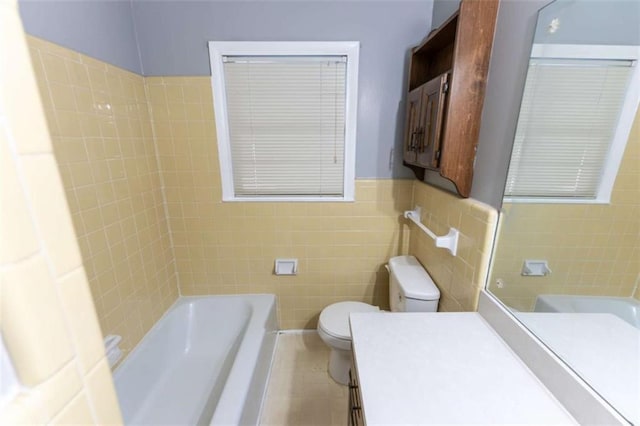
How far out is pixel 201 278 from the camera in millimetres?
2000

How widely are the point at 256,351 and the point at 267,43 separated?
5.84ft

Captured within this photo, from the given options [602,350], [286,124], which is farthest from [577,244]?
[286,124]

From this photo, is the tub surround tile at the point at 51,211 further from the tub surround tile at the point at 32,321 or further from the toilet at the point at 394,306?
the toilet at the point at 394,306

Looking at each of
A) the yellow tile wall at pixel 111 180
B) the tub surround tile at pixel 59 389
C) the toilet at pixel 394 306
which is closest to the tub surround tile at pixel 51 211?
the tub surround tile at pixel 59 389

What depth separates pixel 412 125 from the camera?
150 cm

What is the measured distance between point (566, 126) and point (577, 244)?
37 cm

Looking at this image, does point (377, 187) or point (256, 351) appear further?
point (377, 187)

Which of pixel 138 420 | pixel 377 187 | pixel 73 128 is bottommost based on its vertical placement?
pixel 138 420

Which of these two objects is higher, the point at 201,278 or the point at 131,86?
the point at 131,86

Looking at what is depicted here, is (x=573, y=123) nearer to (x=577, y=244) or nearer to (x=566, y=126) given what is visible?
(x=566, y=126)

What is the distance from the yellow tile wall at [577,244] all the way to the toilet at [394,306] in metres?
0.39

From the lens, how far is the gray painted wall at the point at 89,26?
105 cm

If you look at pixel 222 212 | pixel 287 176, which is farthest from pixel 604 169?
pixel 222 212

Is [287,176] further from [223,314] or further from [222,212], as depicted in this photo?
[223,314]
